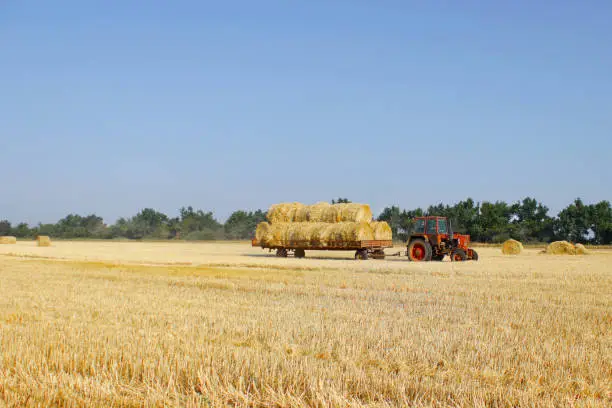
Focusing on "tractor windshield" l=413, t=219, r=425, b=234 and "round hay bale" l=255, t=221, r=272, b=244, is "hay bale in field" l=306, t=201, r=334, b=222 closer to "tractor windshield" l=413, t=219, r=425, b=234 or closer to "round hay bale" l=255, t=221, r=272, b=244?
"round hay bale" l=255, t=221, r=272, b=244

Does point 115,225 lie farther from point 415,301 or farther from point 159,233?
point 415,301

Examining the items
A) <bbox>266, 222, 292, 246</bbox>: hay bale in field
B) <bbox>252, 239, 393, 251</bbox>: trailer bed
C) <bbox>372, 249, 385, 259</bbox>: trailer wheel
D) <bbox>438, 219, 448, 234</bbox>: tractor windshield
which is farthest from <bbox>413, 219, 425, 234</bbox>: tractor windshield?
<bbox>266, 222, 292, 246</bbox>: hay bale in field

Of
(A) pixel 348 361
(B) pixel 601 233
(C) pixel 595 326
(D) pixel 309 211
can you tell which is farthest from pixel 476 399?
(B) pixel 601 233

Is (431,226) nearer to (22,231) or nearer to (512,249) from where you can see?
(512,249)

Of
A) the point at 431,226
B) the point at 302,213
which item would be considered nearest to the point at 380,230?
the point at 431,226

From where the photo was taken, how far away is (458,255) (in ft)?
75.7

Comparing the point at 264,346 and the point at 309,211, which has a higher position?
the point at 309,211

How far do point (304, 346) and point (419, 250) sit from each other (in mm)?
17490

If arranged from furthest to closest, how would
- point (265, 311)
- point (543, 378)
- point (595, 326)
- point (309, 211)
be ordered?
point (309, 211), point (265, 311), point (595, 326), point (543, 378)

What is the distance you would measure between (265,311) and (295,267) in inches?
420

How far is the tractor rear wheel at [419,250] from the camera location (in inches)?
910

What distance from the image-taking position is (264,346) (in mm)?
6699

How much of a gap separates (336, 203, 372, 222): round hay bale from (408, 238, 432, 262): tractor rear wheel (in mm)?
2924

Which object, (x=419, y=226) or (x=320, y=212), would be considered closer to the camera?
(x=419, y=226)
